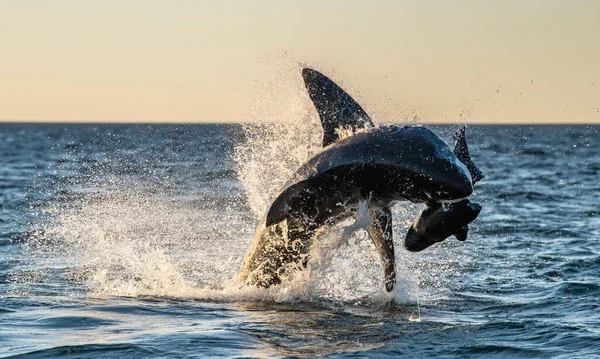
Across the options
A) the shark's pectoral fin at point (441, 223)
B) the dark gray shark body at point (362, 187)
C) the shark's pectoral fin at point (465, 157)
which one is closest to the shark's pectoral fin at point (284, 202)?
the dark gray shark body at point (362, 187)

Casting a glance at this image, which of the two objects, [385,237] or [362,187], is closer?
[362,187]

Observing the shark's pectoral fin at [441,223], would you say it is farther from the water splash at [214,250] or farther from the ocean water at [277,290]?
the water splash at [214,250]

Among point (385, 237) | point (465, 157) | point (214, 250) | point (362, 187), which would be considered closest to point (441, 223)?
point (465, 157)

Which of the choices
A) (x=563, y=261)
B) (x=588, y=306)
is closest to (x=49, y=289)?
(x=588, y=306)

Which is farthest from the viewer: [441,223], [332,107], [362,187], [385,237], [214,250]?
[214,250]

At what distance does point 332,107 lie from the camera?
12.7m

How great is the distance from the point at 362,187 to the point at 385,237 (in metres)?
1.41

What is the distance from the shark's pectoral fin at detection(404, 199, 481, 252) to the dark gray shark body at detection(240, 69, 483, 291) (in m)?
0.01

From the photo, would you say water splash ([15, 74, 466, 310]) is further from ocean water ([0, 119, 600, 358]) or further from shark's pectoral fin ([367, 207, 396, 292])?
shark's pectoral fin ([367, 207, 396, 292])

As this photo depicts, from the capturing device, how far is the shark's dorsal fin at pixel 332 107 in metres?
12.6

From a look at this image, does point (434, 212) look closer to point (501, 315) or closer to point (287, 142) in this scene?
point (501, 315)

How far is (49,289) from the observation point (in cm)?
1487

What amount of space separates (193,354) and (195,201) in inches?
772

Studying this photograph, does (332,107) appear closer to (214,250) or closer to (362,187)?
(362,187)
